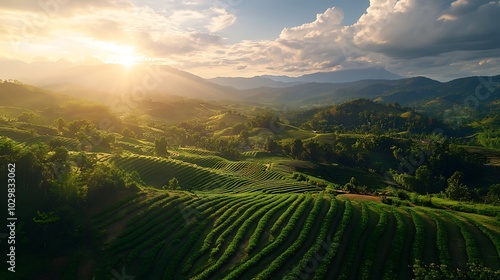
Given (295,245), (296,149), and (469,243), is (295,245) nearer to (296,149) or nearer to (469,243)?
(469,243)

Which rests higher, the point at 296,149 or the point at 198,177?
the point at 296,149

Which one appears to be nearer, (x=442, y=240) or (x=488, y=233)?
(x=442, y=240)

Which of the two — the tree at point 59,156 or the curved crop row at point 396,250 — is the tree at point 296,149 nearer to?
the tree at point 59,156

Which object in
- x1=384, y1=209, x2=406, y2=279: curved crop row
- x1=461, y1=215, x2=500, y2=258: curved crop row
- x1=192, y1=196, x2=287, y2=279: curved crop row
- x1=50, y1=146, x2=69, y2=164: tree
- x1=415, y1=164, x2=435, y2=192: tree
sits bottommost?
x1=415, y1=164, x2=435, y2=192: tree

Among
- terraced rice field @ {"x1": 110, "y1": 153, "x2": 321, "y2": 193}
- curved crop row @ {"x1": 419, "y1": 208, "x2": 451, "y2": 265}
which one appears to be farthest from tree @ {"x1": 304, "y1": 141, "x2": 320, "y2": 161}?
curved crop row @ {"x1": 419, "y1": 208, "x2": 451, "y2": 265}

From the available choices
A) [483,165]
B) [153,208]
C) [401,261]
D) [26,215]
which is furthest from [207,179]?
[483,165]

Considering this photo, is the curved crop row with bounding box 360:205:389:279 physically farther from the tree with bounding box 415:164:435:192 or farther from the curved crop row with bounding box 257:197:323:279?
the tree with bounding box 415:164:435:192

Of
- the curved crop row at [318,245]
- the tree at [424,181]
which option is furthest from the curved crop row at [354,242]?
the tree at [424,181]

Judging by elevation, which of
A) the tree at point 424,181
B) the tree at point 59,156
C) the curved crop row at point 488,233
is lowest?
the tree at point 424,181

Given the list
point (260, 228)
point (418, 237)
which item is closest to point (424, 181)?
point (418, 237)
